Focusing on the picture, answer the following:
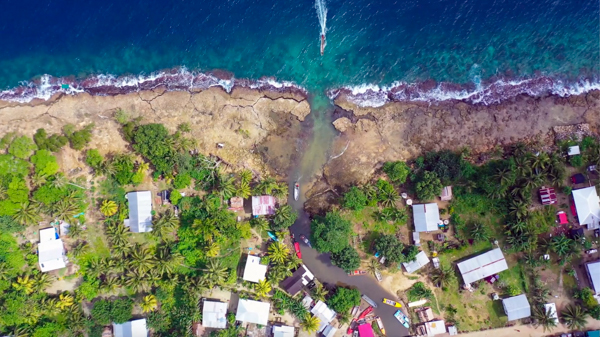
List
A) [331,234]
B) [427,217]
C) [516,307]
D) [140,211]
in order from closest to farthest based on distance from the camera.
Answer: [331,234]
[516,307]
[140,211]
[427,217]

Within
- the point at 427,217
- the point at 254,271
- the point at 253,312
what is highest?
the point at 427,217

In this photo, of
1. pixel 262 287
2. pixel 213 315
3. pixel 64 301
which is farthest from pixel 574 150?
pixel 64 301

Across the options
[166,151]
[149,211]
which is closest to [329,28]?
[166,151]

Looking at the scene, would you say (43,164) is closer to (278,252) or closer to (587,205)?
(278,252)

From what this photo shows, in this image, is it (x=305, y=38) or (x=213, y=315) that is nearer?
(x=213, y=315)

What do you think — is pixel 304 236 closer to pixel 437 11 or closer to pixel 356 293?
pixel 356 293

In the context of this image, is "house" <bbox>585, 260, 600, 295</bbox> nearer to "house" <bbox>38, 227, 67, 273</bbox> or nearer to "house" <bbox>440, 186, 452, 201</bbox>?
"house" <bbox>440, 186, 452, 201</bbox>

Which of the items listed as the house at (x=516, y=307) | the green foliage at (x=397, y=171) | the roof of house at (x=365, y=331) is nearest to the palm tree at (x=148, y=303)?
the roof of house at (x=365, y=331)
